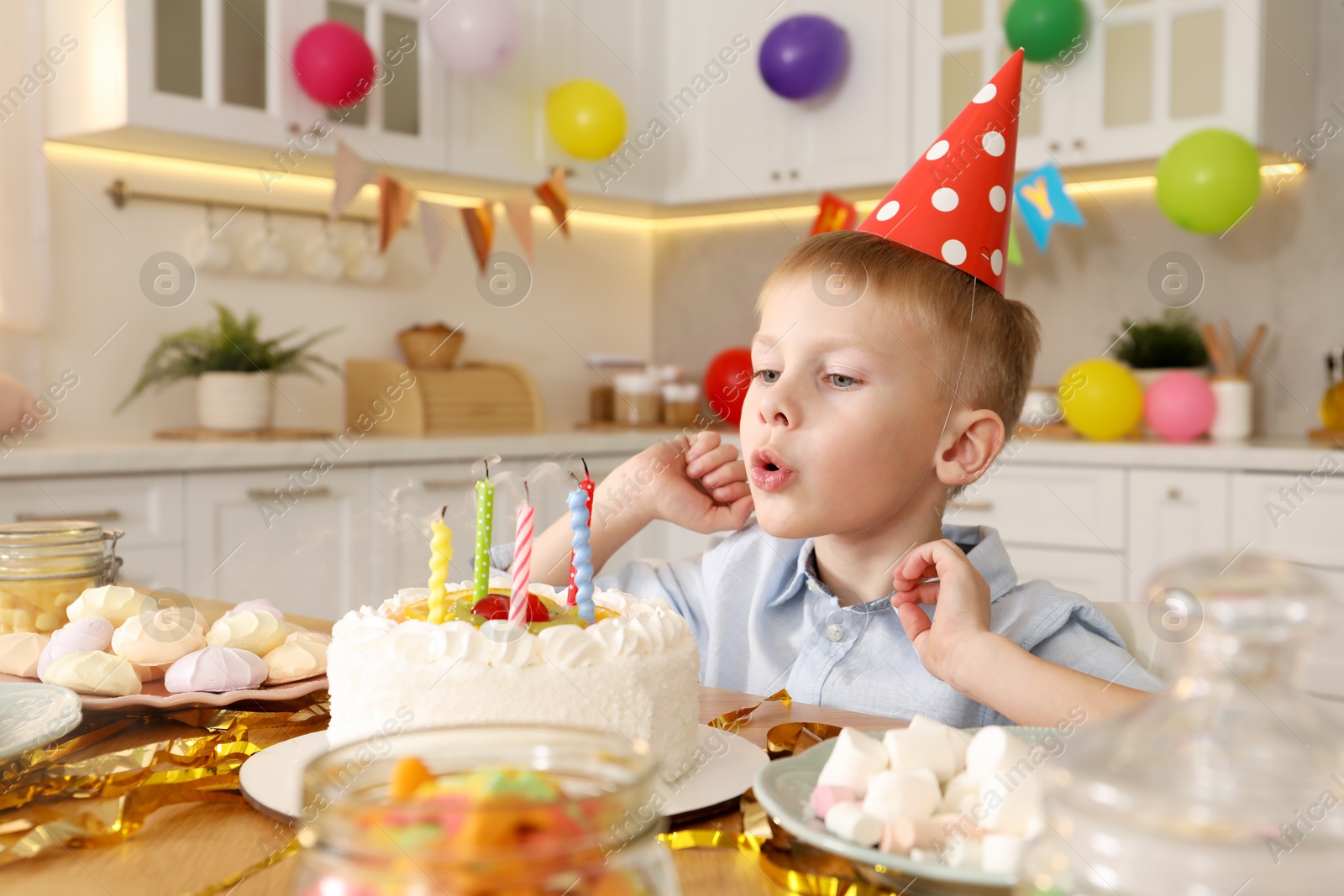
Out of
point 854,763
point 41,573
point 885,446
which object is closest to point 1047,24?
point 885,446

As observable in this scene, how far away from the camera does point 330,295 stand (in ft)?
10.7

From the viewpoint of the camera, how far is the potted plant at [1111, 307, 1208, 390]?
296cm

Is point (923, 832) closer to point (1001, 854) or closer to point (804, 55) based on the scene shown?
point (1001, 854)

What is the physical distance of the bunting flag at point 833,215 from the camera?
331 centimetres

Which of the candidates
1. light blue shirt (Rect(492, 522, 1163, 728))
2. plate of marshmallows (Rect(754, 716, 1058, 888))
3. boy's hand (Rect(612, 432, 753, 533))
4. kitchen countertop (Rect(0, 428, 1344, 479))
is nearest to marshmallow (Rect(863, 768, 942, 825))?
plate of marshmallows (Rect(754, 716, 1058, 888))

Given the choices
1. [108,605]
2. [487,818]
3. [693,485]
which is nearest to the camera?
[487,818]

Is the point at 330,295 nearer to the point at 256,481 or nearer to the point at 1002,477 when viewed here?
the point at 256,481

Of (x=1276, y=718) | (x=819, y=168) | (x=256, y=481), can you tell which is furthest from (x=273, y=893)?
(x=819, y=168)

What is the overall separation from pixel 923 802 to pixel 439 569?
1.10 feet

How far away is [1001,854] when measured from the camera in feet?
1.50

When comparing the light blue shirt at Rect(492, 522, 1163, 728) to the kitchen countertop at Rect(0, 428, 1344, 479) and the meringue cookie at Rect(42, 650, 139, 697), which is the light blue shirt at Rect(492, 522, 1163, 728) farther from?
the kitchen countertop at Rect(0, 428, 1344, 479)

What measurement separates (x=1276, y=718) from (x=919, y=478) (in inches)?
32.2

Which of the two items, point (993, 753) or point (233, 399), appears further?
point (233, 399)

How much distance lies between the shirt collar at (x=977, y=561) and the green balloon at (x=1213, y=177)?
181 cm
